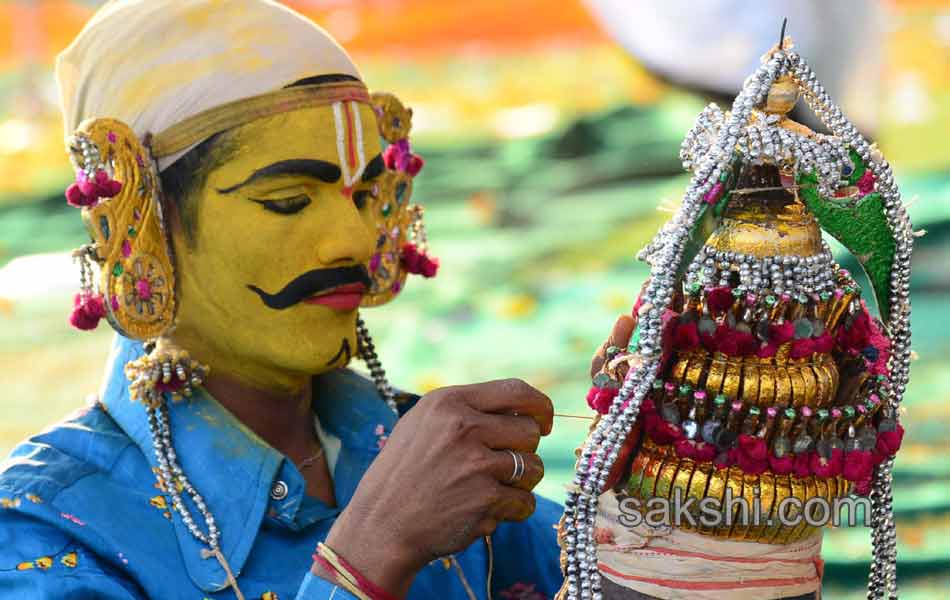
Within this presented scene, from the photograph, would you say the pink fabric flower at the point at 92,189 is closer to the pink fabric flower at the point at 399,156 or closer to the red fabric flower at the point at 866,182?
the pink fabric flower at the point at 399,156

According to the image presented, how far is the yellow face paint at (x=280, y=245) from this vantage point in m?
1.76

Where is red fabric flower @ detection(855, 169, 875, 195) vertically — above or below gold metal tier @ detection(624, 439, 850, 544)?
above

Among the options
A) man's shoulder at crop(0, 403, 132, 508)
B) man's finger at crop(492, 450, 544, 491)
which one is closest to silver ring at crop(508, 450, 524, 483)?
man's finger at crop(492, 450, 544, 491)

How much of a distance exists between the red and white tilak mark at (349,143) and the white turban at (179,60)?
6 centimetres

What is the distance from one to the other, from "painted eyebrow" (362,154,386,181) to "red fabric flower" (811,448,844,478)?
810mm

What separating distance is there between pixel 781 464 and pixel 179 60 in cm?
99

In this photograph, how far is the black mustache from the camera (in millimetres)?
1786

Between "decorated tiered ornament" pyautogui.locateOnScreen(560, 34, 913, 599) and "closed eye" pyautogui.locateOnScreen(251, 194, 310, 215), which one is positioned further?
"closed eye" pyautogui.locateOnScreen(251, 194, 310, 215)

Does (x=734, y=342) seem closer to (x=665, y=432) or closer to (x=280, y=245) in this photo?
(x=665, y=432)

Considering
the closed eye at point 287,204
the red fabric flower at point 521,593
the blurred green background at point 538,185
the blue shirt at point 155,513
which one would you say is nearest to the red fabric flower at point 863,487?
the blue shirt at point 155,513

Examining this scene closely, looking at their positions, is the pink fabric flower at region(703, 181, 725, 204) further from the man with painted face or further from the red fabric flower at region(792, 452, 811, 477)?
the man with painted face

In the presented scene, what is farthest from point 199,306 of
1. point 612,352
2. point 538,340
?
point 538,340

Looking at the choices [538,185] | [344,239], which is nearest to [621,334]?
[344,239]

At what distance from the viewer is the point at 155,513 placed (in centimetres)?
175
